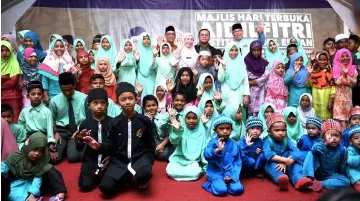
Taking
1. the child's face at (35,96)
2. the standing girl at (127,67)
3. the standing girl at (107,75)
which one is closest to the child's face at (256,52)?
the standing girl at (127,67)

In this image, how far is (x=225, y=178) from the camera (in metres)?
3.13

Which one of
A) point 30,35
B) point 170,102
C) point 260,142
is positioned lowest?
point 260,142

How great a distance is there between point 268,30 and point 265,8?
41 centimetres

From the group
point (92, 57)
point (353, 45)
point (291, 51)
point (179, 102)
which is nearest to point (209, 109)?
point (179, 102)

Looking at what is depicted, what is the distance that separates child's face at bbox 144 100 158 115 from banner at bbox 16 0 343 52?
110 inches

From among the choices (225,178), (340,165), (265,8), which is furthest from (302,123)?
(265,8)

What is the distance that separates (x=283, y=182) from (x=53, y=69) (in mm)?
2735

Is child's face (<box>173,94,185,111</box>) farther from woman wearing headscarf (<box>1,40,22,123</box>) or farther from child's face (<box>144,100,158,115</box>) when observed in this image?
woman wearing headscarf (<box>1,40,22,123</box>)

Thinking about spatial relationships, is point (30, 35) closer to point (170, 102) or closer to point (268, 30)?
point (170, 102)

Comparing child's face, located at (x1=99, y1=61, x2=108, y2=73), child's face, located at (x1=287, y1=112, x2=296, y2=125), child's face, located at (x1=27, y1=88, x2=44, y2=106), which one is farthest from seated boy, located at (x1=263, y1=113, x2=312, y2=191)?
child's face, located at (x1=27, y1=88, x2=44, y2=106)

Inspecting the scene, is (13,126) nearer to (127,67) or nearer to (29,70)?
(29,70)

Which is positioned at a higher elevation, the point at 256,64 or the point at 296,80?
the point at 256,64

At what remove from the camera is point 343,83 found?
4203 mm

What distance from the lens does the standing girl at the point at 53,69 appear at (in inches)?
164
